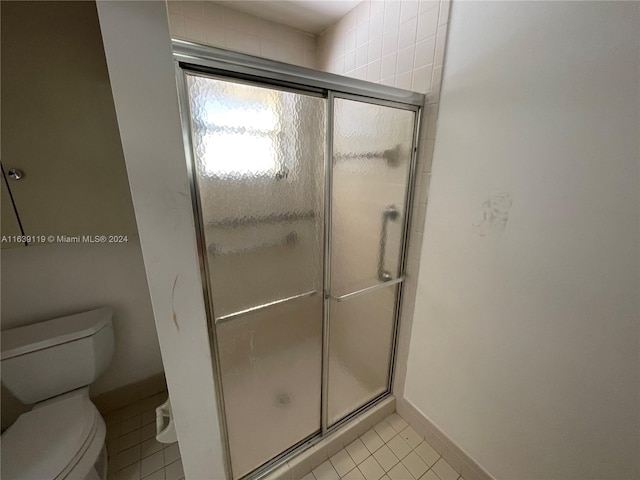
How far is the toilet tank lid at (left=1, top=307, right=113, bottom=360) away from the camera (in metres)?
1.09

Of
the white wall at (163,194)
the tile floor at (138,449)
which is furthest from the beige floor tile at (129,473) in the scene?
the white wall at (163,194)

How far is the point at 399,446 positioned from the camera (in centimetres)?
134

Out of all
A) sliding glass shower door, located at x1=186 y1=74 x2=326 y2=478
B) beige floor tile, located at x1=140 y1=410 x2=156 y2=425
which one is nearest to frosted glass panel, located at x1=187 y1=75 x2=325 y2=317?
sliding glass shower door, located at x1=186 y1=74 x2=326 y2=478

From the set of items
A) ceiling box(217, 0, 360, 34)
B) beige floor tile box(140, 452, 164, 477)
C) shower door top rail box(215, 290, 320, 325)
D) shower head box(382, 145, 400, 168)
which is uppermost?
ceiling box(217, 0, 360, 34)

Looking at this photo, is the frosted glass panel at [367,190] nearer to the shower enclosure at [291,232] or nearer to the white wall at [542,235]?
the shower enclosure at [291,232]

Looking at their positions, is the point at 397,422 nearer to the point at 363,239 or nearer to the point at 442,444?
the point at 442,444

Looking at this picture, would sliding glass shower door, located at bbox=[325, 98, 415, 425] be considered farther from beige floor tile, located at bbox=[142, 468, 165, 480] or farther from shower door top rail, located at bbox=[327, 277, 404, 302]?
beige floor tile, located at bbox=[142, 468, 165, 480]

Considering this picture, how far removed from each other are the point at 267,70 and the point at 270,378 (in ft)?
3.77

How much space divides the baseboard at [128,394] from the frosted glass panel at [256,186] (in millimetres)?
1244

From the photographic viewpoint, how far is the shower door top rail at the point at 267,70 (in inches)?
24.9

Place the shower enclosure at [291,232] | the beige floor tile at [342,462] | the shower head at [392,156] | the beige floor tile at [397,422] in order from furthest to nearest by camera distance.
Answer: the beige floor tile at [397,422]
the beige floor tile at [342,462]
the shower head at [392,156]
the shower enclosure at [291,232]

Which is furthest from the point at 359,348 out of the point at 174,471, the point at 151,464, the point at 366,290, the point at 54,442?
the point at 54,442

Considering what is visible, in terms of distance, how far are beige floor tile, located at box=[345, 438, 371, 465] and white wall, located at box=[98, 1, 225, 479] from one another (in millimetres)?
836

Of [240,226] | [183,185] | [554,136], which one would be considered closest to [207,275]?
[240,226]
